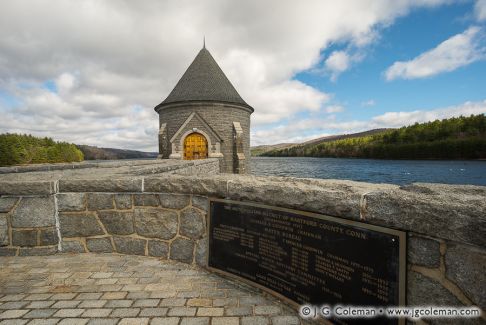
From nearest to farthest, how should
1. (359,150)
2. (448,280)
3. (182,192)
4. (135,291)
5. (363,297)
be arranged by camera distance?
(448,280) < (363,297) < (135,291) < (182,192) < (359,150)

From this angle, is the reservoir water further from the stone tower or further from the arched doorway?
the arched doorway

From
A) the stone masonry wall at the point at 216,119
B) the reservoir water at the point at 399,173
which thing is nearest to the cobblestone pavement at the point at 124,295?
the stone masonry wall at the point at 216,119

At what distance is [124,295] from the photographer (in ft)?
8.82

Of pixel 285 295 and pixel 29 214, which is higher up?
pixel 29 214

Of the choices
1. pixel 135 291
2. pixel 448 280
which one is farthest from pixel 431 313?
pixel 135 291

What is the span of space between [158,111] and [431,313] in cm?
2307

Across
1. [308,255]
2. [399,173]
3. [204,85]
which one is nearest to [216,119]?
[204,85]

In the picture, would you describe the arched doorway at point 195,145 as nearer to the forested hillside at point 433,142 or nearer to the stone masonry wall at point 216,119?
the stone masonry wall at point 216,119

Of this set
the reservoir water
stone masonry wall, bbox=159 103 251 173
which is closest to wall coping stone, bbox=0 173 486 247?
stone masonry wall, bbox=159 103 251 173

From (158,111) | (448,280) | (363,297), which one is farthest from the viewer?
(158,111)

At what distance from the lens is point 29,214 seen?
11.6 ft

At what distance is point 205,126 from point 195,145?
1.67 metres

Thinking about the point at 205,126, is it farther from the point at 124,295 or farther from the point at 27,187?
the point at 124,295

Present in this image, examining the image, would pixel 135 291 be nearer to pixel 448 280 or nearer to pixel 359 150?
pixel 448 280
